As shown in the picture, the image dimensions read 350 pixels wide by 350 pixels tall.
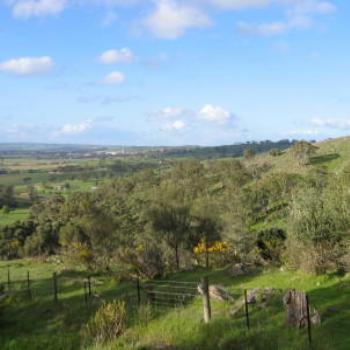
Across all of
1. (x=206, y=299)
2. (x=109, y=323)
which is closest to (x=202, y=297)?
(x=206, y=299)

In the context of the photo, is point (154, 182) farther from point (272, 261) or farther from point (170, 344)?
point (170, 344)

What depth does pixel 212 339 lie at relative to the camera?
47.6ft

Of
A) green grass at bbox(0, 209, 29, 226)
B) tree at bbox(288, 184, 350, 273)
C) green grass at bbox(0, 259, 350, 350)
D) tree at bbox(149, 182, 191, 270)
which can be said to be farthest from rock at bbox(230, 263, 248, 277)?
green grass at bbox(0, 209, 29, 226)

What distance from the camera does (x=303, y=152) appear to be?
9412cm

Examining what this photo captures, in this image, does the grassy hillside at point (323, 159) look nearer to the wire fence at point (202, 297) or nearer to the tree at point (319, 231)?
the tree at point (319, 231)

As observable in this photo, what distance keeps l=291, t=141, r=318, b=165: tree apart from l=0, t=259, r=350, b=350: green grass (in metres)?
68.4

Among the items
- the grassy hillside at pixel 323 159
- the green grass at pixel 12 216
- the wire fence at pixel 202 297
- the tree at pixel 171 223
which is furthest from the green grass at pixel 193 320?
the green grass at pixel 12 216

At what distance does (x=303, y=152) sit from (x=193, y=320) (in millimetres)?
81131

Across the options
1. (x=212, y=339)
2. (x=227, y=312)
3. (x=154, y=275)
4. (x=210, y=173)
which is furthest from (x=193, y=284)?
(x=210, y=173)

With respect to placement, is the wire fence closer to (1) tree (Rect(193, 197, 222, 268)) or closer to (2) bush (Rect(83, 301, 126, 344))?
(2) bush (Rect(83, 301, 126, 344))

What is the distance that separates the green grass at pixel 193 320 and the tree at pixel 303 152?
68.4 metres

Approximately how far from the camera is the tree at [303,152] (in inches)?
3629

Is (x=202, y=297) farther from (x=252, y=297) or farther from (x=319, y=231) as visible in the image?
(x=319, y=231)

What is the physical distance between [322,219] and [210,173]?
→ 262 feet
